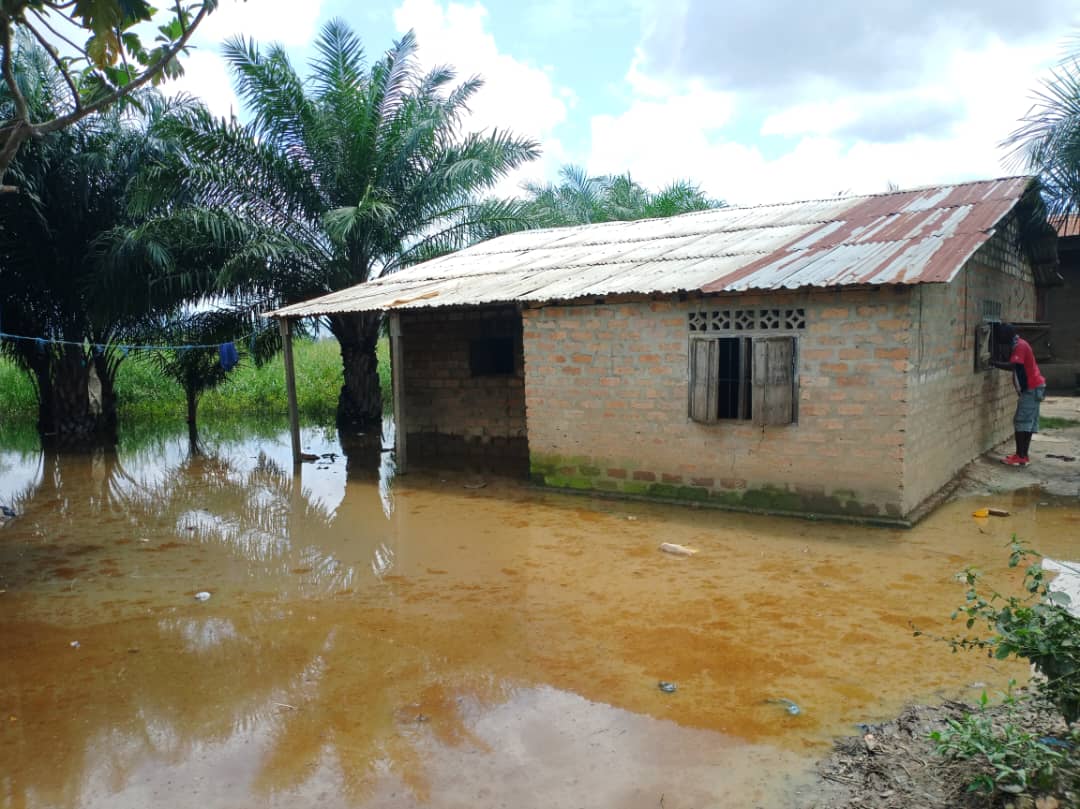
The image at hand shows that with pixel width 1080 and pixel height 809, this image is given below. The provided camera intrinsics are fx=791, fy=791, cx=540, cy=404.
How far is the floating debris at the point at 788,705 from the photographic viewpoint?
3.97m

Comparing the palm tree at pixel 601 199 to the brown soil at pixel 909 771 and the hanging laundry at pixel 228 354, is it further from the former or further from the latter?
the brown soil at pixel 909 771

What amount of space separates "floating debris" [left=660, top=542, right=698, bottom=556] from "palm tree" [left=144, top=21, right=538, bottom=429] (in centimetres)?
767

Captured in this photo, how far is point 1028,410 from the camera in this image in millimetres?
9594

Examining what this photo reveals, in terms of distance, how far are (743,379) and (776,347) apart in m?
0.47

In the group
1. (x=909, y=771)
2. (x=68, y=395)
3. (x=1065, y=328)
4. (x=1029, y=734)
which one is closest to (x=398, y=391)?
(x=68, y=395)

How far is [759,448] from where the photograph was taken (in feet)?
26.0

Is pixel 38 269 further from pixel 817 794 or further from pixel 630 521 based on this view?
pixel 817 794

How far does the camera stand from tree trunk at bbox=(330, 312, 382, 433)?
14992 millimetres

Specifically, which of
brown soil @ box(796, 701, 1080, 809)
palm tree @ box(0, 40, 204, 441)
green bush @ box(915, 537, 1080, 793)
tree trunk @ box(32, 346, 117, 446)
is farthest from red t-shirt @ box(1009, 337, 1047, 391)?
tree trunk @ box(32, 346, 117, 446)

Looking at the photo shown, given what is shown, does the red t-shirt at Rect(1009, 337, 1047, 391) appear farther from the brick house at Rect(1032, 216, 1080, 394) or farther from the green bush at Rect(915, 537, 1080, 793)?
the brick house at Rect(1032, 216, 1080, 394)

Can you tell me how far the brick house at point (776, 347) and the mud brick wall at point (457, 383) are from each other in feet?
3.60

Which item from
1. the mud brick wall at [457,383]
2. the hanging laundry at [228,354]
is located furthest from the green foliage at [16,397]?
the mud brick wall at [457,383]

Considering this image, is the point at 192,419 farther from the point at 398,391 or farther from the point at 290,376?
the point at 398,391

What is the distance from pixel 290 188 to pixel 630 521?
29.6 ft
